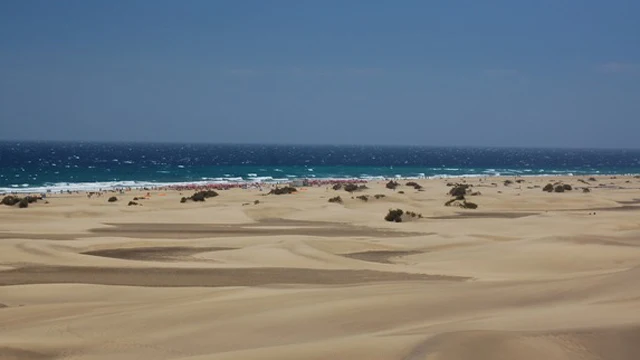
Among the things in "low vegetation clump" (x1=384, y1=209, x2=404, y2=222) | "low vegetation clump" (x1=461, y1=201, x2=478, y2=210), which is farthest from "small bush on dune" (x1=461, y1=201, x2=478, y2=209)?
"low vegetation clump" (x1=384, y1=209, x2=404, y2=222)

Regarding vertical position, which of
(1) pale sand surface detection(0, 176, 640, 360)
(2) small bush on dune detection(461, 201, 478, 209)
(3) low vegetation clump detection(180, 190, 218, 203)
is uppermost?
(1) pale sand surface detection(0, 176, 640, 360)

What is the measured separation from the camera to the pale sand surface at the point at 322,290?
8.27 meters

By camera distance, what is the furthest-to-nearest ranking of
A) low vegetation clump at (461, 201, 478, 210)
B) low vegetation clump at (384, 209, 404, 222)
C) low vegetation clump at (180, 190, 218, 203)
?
1. low vegetation clump at (180, 190, 218, 203)
2. low vegetation clump at (461, 201, 478, 210)
3. low vegetation clump at (384, 209, 404, 222)

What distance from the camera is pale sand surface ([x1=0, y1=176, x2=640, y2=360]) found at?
27.1ft

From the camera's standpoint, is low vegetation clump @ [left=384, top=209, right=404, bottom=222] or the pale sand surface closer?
the pale sand surface

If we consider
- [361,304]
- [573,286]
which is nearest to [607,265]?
[573,286]

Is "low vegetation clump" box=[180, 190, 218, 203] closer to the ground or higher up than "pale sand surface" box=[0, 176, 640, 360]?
closer to the ground

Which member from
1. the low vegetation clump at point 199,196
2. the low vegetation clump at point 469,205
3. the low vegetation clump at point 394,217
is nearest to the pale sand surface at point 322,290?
the low vegetation clump at point 394,217

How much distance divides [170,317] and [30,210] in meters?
26.3

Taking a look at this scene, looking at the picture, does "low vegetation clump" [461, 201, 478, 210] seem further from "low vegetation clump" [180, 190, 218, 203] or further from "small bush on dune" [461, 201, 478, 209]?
"low vegetation clump" [180, 190, 218, 203]

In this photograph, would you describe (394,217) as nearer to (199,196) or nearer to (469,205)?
(469,205)

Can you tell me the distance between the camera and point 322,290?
1288cm

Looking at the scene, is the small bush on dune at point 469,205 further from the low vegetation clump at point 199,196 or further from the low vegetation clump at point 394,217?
the low vegetation clump at point 199,196

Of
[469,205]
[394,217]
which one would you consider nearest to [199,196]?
[469,205]
